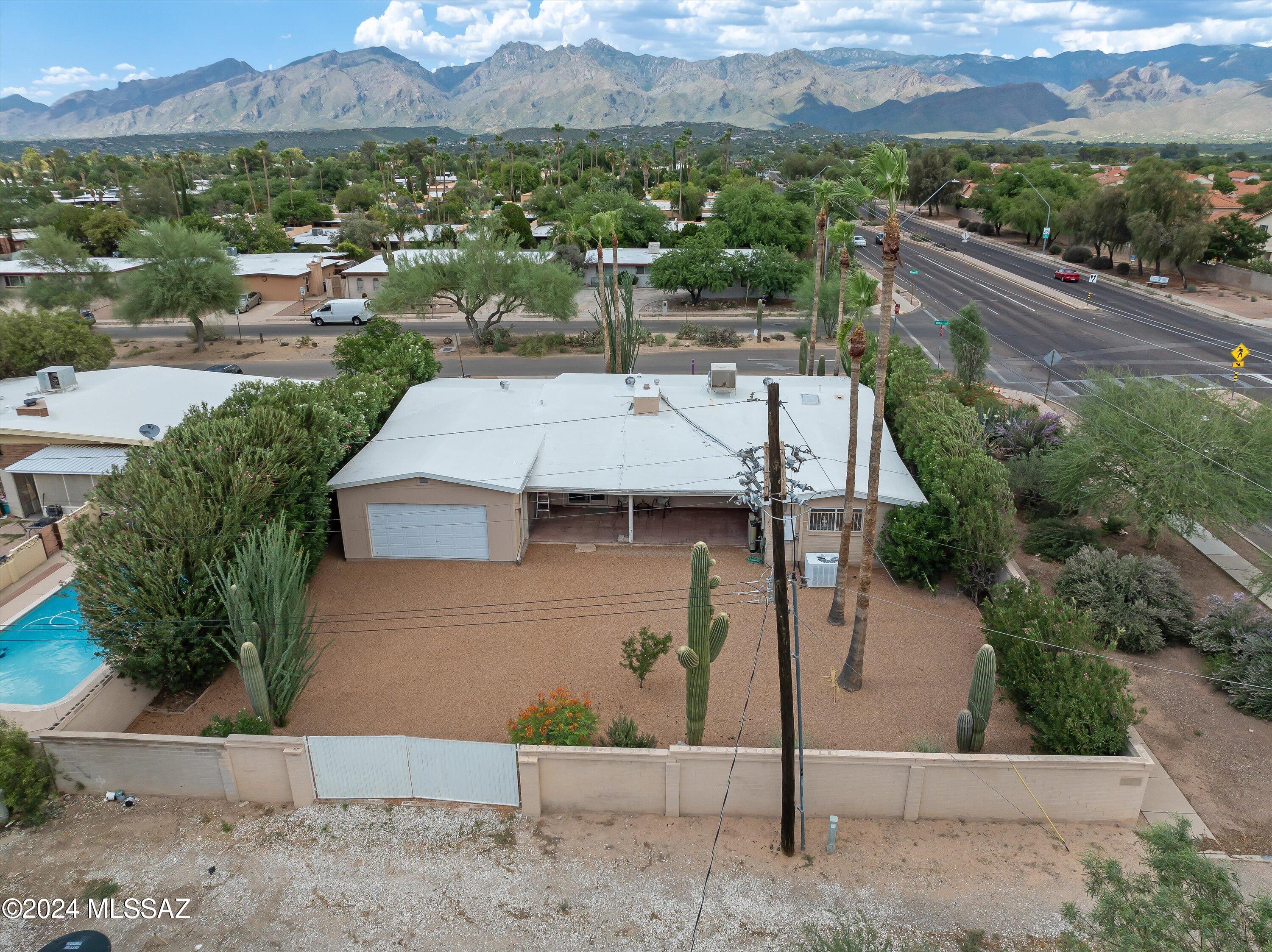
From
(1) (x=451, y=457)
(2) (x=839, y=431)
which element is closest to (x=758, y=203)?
(2) (x=839, y=431)

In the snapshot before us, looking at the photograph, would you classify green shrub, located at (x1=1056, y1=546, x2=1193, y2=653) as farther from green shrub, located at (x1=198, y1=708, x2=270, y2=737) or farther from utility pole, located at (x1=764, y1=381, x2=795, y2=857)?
green shrub, located at (x1=198, y1=708, x2=270, y2=737)

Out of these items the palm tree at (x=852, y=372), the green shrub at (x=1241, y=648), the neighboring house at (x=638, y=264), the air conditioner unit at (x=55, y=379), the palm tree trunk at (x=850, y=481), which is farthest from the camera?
the neighboring house at (x=638, y=264)

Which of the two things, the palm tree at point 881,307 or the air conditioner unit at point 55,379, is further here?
the air conditioner unit at point 55,379

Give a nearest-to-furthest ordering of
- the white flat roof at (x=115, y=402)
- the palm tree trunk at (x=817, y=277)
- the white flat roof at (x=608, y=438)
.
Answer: the white flat roof at (x=608, y=438)
the white flat roof at (x=115, y=402)
the palm tree trunk at (x=817, y=277)

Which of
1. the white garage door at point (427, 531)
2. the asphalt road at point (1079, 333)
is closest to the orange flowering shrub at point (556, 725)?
the white garage door at point (427, 531)

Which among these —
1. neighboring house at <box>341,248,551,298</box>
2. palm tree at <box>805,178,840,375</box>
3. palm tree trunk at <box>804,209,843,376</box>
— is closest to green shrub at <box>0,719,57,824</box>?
palm tree at <box>805,178,840,375</box>

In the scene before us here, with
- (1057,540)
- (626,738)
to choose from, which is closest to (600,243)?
(1057,540)

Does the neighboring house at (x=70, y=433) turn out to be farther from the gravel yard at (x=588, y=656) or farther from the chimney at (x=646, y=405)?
the chimney at (x=646, y=405)

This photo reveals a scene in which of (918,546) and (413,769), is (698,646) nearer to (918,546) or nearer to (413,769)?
(413,769)
